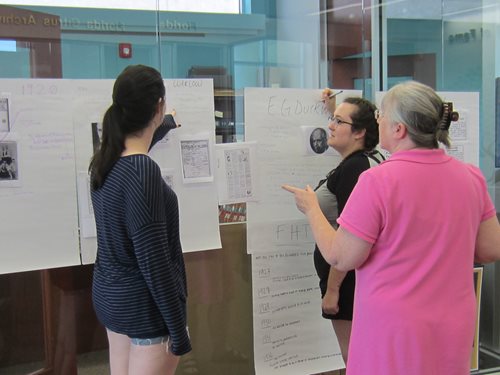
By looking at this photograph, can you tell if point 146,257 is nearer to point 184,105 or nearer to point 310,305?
A: point 184,105

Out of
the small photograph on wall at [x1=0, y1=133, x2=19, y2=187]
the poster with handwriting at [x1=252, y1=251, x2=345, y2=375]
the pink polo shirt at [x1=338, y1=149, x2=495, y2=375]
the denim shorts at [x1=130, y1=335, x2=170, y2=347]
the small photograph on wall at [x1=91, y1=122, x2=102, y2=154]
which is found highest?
the small photograph on wall at [x1=91, y1=122, x2=102, y2=154]

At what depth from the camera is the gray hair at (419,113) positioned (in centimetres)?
153

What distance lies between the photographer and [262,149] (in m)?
2.61

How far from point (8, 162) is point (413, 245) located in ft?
5.02

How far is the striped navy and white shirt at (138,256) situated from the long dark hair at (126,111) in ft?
0.14

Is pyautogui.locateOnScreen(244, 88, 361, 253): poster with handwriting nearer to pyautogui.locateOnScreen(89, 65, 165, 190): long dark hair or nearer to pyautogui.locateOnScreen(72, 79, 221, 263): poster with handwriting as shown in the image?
pyautogui.locateOnScreen(72, 79, 221, 263): poster with handwriting

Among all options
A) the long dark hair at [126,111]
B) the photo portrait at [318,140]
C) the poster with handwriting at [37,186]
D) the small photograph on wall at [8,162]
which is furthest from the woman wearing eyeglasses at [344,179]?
the small photograph on wall at [8,162]

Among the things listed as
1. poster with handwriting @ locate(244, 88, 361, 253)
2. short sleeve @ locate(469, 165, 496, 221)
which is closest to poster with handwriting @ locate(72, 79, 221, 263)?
poster with handwriting @ locate(244, 88, 361, 253)

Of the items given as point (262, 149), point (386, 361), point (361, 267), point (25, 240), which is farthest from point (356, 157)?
point (25, 240)

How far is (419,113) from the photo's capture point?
153 cm

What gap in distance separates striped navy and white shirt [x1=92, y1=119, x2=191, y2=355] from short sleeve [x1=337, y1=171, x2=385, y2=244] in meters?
0.54

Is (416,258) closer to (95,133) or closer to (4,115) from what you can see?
(95,133)

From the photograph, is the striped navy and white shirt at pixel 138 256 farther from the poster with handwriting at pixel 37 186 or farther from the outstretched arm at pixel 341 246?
the poster with handwriting at pixel 37 186

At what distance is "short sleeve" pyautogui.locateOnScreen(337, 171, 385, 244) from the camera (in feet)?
4.87
